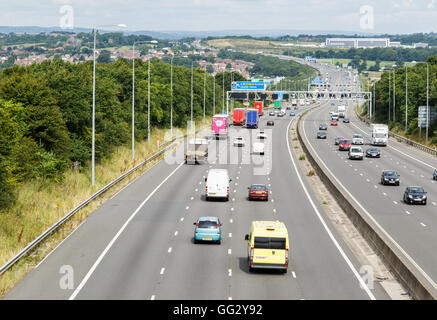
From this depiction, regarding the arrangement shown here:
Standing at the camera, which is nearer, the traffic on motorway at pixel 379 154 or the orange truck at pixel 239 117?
the traffic on motorway at pixel 379 154

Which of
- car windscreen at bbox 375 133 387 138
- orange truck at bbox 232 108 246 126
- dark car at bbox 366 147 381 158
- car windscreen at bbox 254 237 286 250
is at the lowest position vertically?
car windscreen at bbox 254 237 286 250

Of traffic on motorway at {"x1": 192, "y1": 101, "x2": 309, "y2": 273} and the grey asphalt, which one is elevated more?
traffic on motorway at {"x1": 192, "y1": 101, "x2": 309, "y2": 273}

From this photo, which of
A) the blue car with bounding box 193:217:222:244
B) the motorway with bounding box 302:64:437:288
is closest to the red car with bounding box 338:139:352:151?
the motorway with bounding box 302:64:437:288

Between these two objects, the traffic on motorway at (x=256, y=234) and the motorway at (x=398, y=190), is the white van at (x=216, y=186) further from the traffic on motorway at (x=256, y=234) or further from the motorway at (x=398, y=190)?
the motorway at (x=398, y=190)

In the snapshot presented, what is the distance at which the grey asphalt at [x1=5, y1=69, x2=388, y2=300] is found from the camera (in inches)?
1147

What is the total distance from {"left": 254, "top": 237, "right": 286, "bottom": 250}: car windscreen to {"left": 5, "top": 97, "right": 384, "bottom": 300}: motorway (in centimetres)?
131

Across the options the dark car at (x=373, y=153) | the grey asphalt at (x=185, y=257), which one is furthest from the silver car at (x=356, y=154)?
the grey asphalt at (x=185, y=257)

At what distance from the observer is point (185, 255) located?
36062mm

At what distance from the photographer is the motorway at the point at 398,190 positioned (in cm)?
3888

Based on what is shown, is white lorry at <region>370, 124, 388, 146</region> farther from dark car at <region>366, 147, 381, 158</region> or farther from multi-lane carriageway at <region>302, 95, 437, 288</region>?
dark car at <region>366, 147, 381, 158</region>

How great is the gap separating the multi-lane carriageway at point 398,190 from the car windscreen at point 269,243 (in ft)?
21.7

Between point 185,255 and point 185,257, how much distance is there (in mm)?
471
